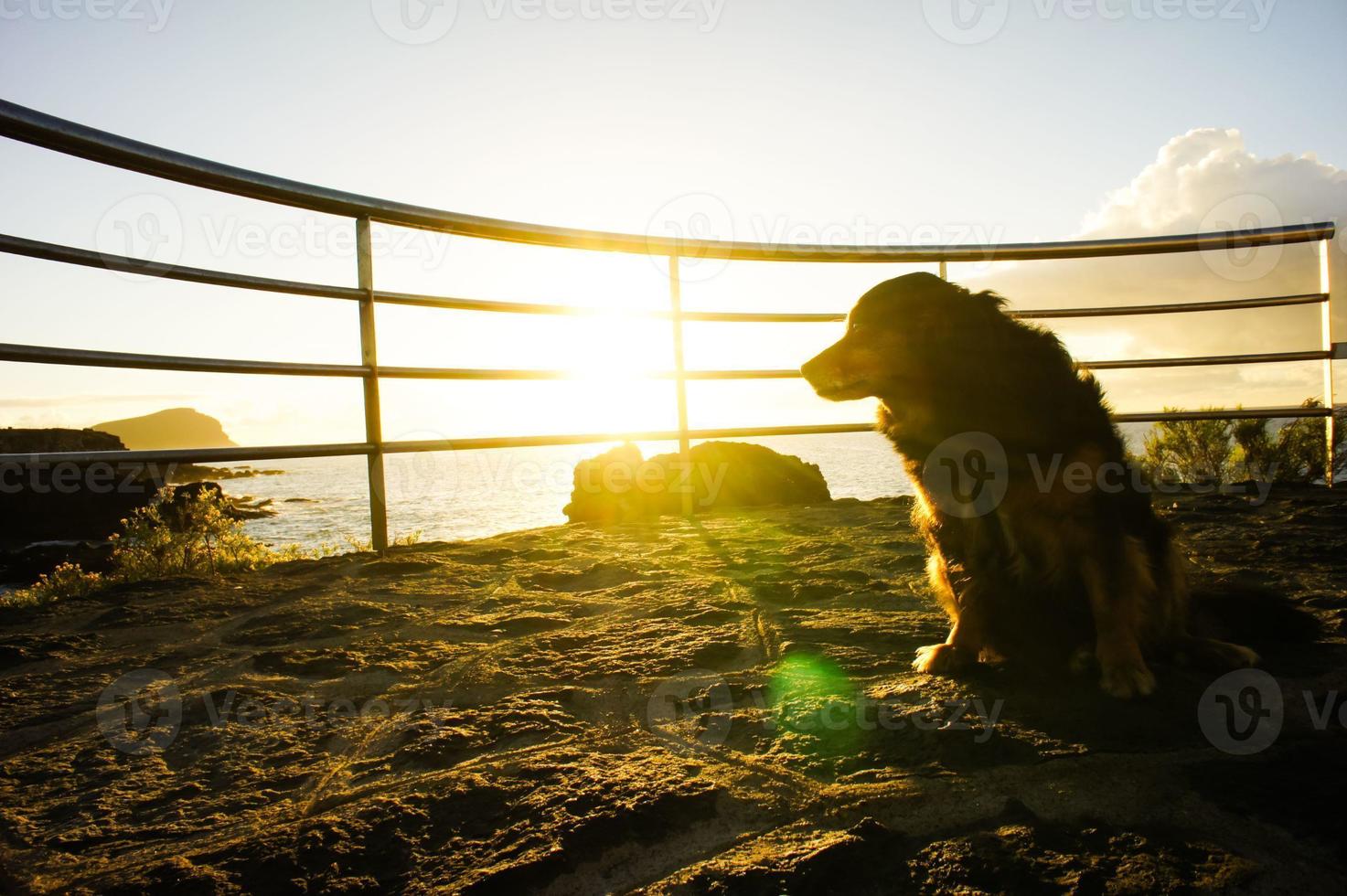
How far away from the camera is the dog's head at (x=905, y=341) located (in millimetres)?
1821

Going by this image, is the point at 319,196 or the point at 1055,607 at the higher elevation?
the point at 319,196

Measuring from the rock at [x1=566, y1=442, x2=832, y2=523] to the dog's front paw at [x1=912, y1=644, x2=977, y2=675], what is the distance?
2.83m

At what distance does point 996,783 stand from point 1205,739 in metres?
0.43

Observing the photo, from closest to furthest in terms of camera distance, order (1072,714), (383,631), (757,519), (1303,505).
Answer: (1072,714) < (383,631) < (1303,505) < (757,519)

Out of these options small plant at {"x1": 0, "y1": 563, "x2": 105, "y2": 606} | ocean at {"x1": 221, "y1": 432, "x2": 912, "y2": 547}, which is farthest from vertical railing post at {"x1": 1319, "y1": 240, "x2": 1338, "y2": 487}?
small plant at {"x1": 0, "y1": 563, "x2": 105, "y2": 606}

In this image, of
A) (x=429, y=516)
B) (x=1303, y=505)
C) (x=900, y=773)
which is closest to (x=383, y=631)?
(x=900, y=773)

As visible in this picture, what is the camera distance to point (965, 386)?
1768 millimetres

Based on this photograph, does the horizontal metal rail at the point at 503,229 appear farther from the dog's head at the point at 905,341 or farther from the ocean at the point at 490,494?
the dog's head at the point at 905,341

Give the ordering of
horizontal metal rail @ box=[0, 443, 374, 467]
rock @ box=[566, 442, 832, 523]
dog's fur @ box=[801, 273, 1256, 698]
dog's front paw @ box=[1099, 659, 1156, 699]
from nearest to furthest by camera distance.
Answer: dog's front paw @ box=[1099, 659, 1156, 699], dog's fur @ box=[801, 273, 1256, 698], horizontal metal rail @ box=[0, 443, 374, 467], rock @ box=[566, 442, 832, 523]

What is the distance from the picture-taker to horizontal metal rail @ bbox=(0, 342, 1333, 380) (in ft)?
8.02

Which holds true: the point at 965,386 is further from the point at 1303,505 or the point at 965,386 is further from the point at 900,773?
the point at 1303,505

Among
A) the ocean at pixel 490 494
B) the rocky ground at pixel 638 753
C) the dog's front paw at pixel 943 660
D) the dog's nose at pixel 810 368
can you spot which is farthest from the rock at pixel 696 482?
the dog's front paw at pixel 943 660

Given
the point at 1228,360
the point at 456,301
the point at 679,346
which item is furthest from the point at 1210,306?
the point at 456,301

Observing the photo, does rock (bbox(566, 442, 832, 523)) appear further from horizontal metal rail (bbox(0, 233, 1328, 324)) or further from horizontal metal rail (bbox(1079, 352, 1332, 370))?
horizontal metal rail (bbox(1079, 352, 1332, 370))
